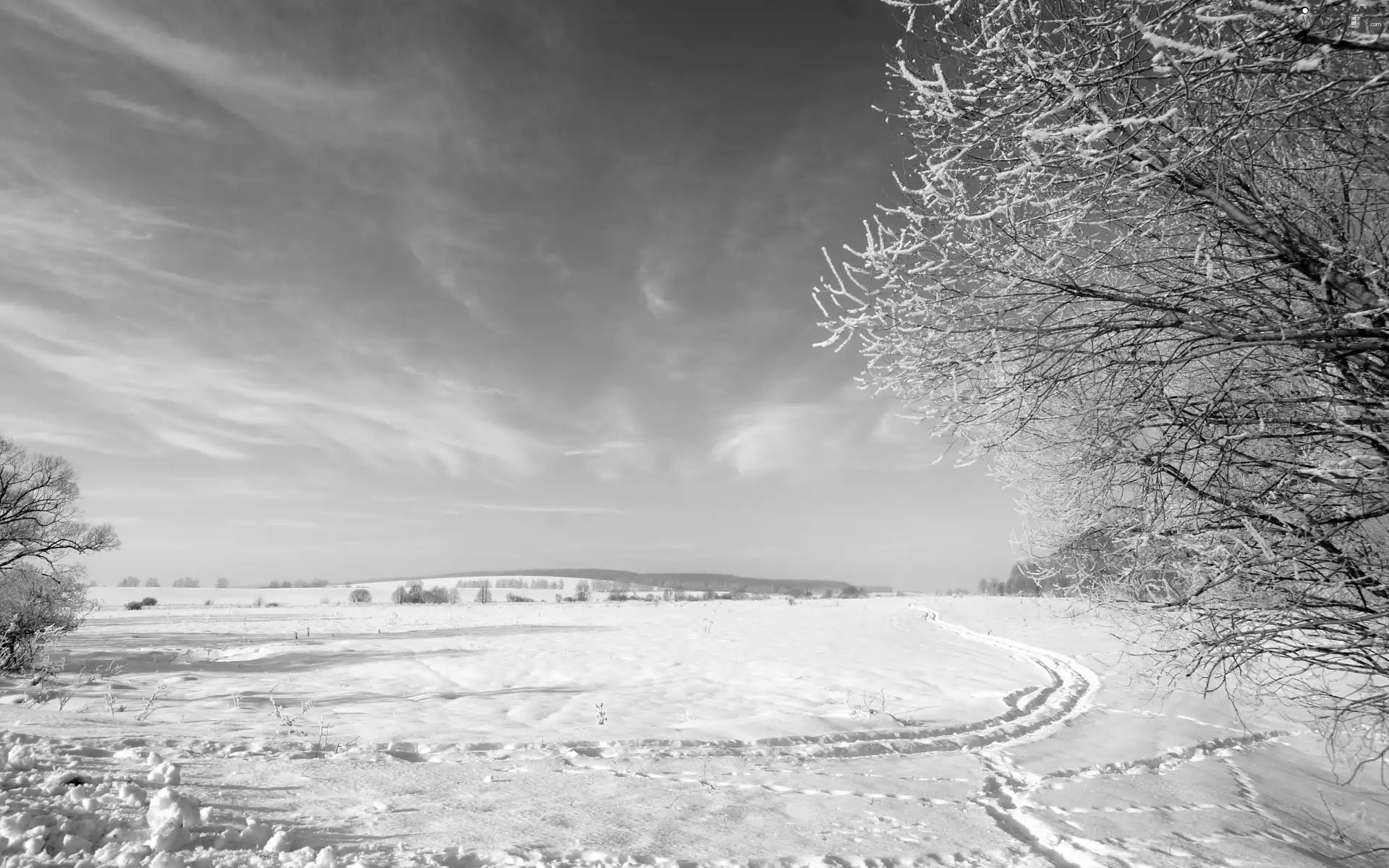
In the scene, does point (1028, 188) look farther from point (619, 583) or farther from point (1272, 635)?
point (619, 583)

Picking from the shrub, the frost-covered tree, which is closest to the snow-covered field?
the shrub

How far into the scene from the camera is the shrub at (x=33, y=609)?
12.5 m

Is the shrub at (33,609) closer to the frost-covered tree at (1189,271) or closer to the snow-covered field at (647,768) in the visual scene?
the snow-covered field at (647,768)

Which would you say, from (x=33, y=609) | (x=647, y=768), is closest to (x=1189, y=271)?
(x=647, y=768)

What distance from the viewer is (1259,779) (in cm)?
699

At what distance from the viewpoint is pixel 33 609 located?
13.9m

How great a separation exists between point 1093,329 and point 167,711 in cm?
1027

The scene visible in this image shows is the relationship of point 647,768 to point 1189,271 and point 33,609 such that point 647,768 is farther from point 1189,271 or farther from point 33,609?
point 33,609

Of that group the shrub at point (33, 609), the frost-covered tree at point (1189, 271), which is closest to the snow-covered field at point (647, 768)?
the shrub at point (33, 609)

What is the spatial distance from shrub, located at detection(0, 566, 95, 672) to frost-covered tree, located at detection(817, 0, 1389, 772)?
669 inches

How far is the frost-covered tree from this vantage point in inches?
97.0

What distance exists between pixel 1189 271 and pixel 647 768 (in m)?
5.31

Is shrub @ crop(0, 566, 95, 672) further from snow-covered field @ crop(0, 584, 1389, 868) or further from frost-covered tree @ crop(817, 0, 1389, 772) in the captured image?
frost-covered tree @ crop(817, 0, 1389, 772)

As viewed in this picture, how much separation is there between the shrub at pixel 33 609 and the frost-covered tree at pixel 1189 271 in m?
17.0
